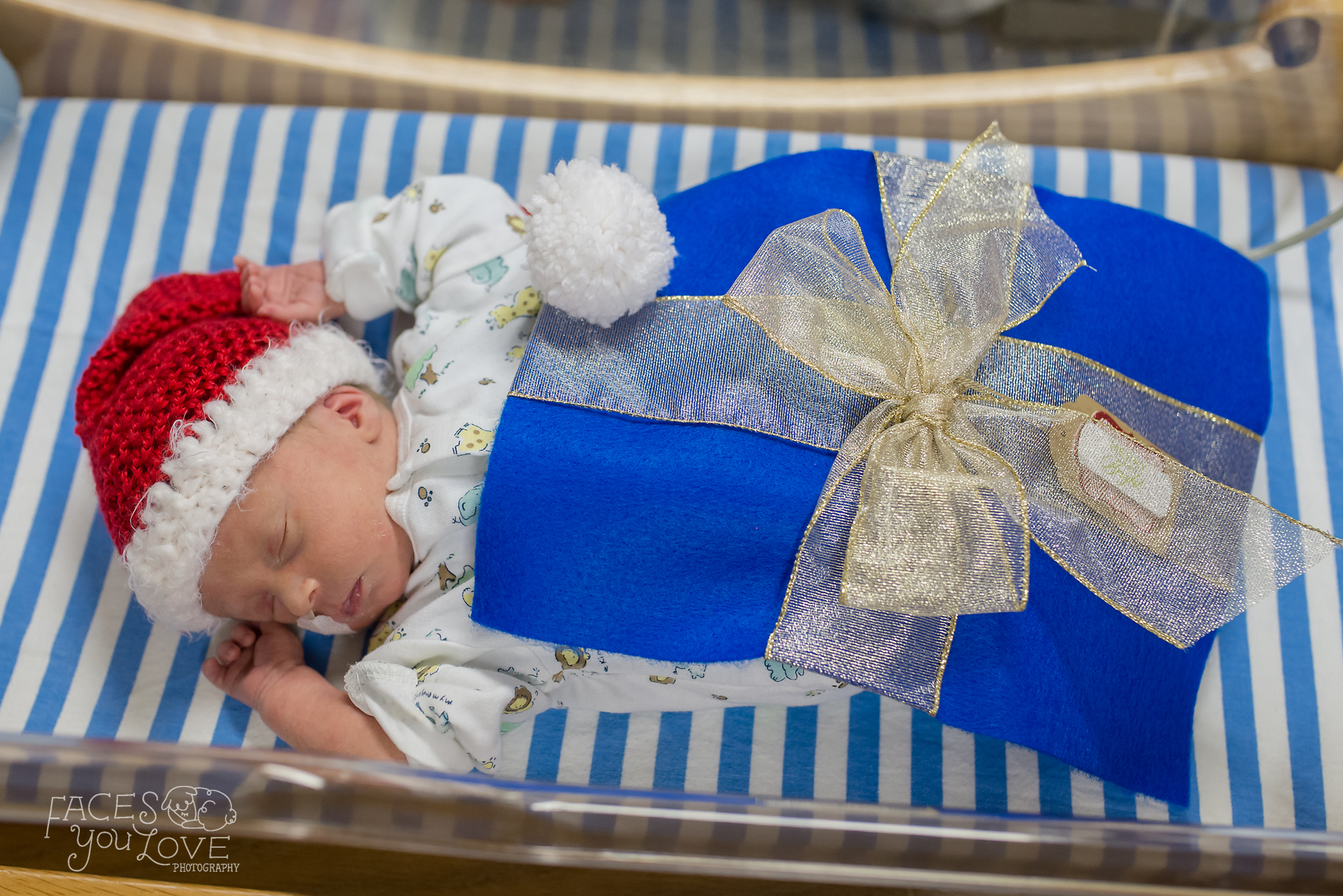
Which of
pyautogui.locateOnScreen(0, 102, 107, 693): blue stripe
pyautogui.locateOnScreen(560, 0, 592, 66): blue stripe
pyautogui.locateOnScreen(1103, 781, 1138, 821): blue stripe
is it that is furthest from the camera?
pyautogui.locateOnScreen(560, 0, 592, 66): blue stripe

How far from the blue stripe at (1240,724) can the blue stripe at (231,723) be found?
1.24m

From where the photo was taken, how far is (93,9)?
57.2 inches

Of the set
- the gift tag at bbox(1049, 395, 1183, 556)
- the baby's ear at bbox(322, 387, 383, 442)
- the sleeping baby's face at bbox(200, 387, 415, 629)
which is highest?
the gift tag at bbox(1049, 395, 1183, 556)

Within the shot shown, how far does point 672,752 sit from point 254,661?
1.77 feet

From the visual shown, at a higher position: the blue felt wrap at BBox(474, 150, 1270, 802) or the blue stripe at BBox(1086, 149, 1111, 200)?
the blue stripe at BBox(1086, 149, 1111, 200)

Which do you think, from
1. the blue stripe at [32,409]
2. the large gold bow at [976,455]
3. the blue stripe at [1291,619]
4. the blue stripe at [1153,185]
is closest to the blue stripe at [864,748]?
the large gold bow at [976,455]

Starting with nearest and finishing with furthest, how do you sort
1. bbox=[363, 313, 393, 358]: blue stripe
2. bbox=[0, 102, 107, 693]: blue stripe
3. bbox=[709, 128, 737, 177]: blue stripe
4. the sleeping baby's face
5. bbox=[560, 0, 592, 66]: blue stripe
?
1. the sleeping baby's face
2. bbox=[0, 102, 107, 693]: blue stripe
3. bbox=[363, 313, 393, 358]: blue stripe
4. bbox=[709, 128, 737, 177]: blue stripe
5. bbox=[560, 0, 592, 66]: blue stripe

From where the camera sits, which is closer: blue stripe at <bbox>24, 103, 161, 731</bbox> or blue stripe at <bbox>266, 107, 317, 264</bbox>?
blue stripe at <bbox>24, 103, 161, 731</bbox>

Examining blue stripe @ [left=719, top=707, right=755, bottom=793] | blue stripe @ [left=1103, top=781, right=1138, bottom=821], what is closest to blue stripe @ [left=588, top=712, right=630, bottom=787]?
blue stripe @ [left=719, top=707, right=755, bottom=793]

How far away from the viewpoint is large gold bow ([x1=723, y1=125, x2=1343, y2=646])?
903mm

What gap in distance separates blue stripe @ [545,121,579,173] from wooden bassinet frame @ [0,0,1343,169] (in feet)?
0.14

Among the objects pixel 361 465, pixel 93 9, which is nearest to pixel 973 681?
pixel 361 465

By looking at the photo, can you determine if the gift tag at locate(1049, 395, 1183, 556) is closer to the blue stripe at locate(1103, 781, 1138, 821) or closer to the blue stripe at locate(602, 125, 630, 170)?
the blue stripe at locate(1103, 781, 1138, 821)

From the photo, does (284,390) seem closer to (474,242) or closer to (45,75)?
(474,242)
